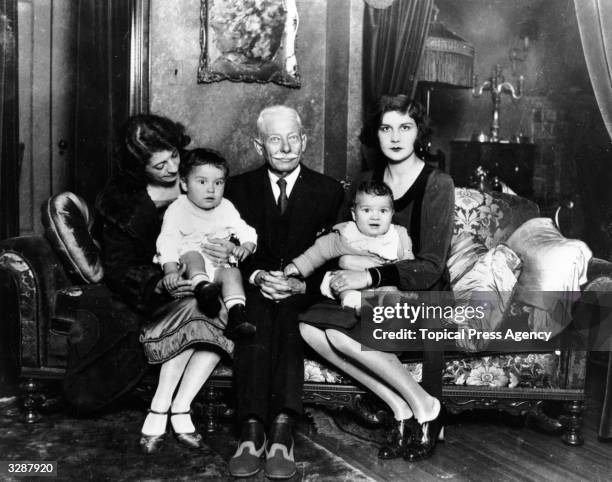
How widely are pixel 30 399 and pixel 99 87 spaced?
8.38 ft

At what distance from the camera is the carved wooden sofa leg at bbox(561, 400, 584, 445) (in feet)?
9.96

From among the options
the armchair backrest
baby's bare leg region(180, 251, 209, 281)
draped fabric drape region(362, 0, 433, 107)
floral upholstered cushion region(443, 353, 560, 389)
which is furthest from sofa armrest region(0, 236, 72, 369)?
draped fabric drape region(362, 0, 433, 107)

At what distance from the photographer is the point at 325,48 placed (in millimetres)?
5016

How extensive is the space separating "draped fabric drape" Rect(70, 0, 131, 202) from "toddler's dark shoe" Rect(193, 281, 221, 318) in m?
2.37

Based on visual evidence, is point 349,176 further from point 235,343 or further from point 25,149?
point 25,149

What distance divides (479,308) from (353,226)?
67cm

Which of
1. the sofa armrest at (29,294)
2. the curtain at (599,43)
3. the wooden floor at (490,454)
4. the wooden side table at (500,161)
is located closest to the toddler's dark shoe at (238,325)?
the wooden floor at (490,454)

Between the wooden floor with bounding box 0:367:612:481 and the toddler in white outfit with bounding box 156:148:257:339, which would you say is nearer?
the wooden floor with bounding box 0:367:612:481

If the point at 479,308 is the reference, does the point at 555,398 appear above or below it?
below

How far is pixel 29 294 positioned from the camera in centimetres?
330

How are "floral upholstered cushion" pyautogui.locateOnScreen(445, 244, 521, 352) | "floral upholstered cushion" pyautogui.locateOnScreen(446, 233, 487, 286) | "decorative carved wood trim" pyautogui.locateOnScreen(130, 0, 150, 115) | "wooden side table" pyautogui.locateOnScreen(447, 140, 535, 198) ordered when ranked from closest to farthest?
"floral upholstered cushion" pyautogui.locateOnScreen(445, 244, 521, 352), "floral upholstered cushion" pyautogui.locateOnScreen(446, 233, 487, 286), "decorative carved wood trim" pyautogui.locateOnScreen(130, 0, 150, 115), "wooden side table" pyautogui.locateOnScreen(447, 140, 535, 198)

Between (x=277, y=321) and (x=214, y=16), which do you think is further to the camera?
(x=214, y=16)

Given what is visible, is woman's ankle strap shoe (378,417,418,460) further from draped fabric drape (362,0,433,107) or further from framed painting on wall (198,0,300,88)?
framed painting on wall (198,0,300,88)

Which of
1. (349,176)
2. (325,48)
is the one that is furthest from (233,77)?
(349,176)
